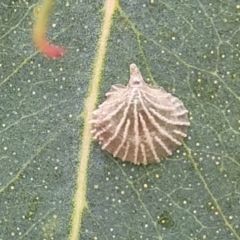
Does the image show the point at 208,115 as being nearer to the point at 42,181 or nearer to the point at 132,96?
the point at 132,96

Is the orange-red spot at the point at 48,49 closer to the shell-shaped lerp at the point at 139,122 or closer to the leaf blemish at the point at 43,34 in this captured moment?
the leaf blemish at the point at 43,34

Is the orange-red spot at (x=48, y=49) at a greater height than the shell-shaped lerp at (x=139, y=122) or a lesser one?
greater

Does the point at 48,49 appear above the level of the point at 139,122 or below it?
above

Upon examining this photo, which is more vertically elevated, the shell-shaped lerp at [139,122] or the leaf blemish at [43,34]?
the leaf blemish at [43,34]

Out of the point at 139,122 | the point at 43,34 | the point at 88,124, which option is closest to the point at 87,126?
the point at 88,124

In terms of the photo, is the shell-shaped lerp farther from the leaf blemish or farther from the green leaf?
the leaf blemish

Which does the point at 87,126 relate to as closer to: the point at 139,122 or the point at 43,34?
the point at 139,122

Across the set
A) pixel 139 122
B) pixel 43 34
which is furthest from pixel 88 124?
pixel 43 34

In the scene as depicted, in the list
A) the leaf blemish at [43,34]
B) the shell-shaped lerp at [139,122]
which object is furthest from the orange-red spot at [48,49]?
the shell-shaped lerp at [139,122]
